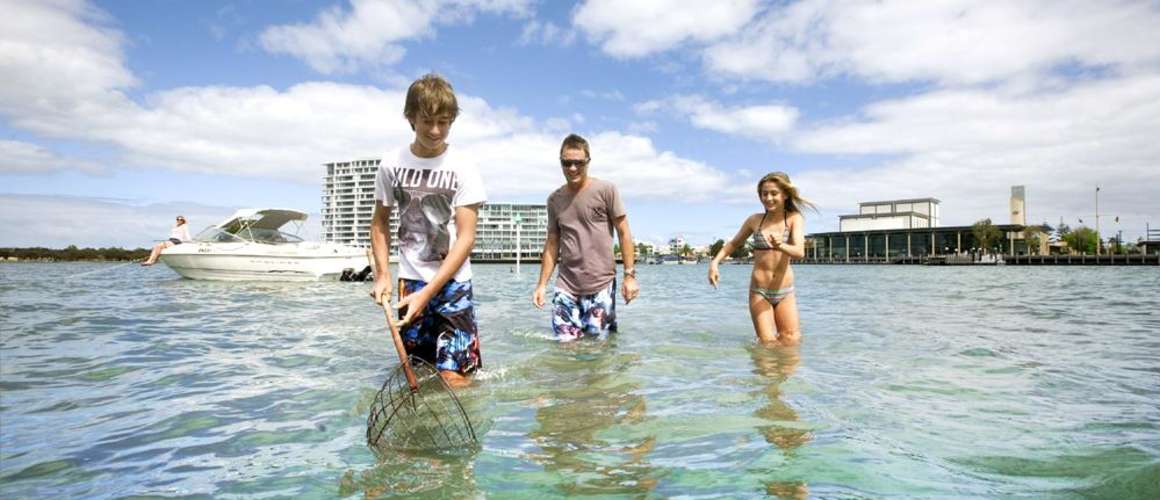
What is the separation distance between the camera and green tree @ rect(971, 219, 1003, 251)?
389 feet

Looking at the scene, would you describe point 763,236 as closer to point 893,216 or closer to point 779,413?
point 779,413

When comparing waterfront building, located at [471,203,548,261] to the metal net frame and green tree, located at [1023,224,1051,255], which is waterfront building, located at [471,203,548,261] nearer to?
green tree, located at [1023,224,1051,255]

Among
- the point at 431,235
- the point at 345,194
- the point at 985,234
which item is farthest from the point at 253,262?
the point at 985,234

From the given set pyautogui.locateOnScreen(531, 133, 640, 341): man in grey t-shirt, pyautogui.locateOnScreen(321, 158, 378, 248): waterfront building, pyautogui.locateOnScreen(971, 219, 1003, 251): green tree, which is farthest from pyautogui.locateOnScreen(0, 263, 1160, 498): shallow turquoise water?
pyautogui.locateOnScreen(971, 219, 1003, 251): green tree

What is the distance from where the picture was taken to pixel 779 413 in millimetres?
3736

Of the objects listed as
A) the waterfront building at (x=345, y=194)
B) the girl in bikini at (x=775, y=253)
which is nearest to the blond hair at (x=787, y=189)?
the girl in bikini at (x=775, y=253)

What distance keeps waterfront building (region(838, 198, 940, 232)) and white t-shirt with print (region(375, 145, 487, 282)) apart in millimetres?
150108

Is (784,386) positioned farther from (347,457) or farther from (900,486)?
(347,457)

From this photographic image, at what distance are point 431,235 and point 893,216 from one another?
15647cm

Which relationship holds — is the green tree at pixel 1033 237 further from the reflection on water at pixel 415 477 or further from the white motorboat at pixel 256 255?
the reflection on water at pixel 415 477

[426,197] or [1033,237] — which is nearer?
[426,197]

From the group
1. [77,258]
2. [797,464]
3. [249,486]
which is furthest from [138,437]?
[77,258]

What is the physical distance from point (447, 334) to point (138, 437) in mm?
1696

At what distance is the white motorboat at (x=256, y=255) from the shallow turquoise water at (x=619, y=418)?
60.8ft
